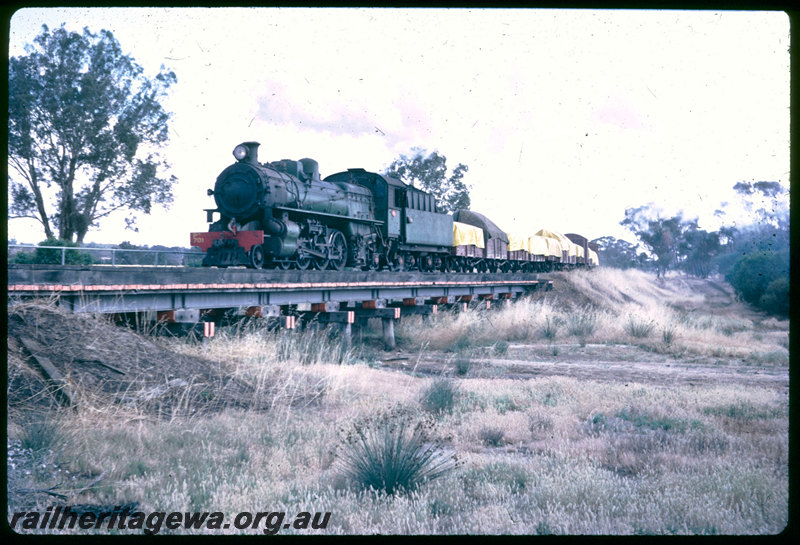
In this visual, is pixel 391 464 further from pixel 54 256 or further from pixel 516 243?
pixel 516 243

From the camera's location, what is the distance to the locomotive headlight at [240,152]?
14.5 metres

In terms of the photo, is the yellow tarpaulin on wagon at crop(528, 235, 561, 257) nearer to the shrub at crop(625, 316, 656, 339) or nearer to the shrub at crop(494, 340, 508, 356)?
the shrub at crop(625, 316, 656, 339)

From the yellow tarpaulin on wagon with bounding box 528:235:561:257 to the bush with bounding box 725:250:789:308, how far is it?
10613 mm

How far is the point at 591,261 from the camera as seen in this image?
166ft

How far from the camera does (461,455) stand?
19.9 feet

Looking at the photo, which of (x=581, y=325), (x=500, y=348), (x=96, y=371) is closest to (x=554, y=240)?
(x=581, y=325)

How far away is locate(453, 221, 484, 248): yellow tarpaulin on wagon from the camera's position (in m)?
23.5

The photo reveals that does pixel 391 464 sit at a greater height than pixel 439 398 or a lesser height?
greater

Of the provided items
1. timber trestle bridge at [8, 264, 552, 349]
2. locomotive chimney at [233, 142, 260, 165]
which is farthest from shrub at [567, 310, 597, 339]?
locomotive chimney at [233, 142, 260, 165]

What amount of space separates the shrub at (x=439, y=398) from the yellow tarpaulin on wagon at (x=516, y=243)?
23204 mm

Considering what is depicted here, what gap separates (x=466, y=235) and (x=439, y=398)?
16.5 m

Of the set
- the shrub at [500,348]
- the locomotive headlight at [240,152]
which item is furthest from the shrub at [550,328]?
the locomotive headlight at [240,152]

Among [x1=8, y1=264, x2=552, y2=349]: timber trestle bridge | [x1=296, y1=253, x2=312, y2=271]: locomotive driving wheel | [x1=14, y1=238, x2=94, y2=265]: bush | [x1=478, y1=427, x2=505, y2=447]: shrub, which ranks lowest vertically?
[x1=478, y1=427, x2=505, y2=447]: shrub

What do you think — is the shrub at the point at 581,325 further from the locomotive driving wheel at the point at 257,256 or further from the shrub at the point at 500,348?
the locomotive driving wheel at the point at 257,256
